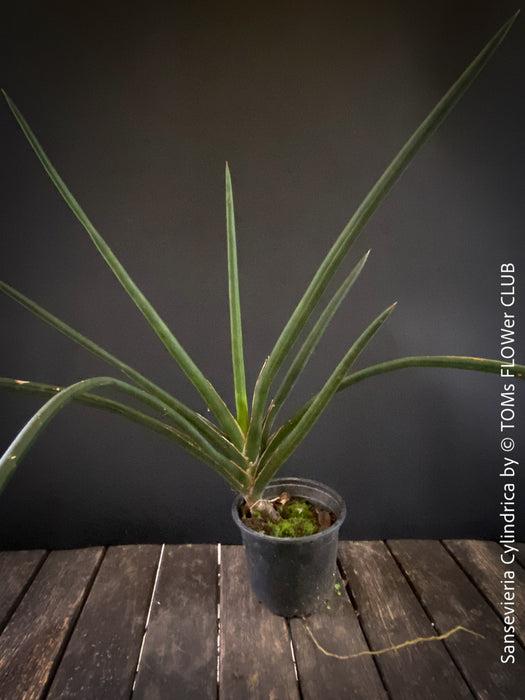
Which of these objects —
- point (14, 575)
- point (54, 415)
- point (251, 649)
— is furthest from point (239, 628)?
point (54, 415)

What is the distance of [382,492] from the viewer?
1.17 metres

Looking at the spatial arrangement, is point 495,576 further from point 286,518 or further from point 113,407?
point 113,407

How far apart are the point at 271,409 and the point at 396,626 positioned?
43 centimetres

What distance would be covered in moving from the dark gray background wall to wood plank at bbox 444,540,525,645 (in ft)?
0.18

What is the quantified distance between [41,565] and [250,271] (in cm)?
76

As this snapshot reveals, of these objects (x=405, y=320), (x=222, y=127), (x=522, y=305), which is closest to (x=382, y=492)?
(x=405, y=320)

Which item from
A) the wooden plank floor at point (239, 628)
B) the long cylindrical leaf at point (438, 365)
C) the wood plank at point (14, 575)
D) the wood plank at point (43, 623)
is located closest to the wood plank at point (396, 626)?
the wooden plank floor at point (239, 628)

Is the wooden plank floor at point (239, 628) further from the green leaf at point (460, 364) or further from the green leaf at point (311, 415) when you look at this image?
the green leaf at point (460, 364)

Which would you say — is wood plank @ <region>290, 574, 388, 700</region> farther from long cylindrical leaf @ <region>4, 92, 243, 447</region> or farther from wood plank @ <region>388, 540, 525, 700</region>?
long cylindrical leaf @ <region>4, 92, 243, 447</region>

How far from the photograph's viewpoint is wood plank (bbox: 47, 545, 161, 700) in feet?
2.48

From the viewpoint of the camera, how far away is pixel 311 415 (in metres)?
0.70

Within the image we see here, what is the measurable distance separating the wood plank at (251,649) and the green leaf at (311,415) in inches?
8.9

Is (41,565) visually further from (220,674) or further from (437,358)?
(437,358)

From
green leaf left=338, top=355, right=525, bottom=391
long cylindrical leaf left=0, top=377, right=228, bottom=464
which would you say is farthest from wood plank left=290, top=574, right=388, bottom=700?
green leaf left=338, top=355, right=525, bottom=391
